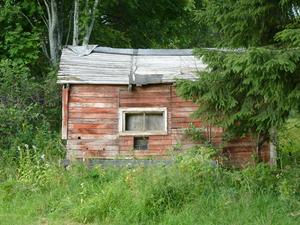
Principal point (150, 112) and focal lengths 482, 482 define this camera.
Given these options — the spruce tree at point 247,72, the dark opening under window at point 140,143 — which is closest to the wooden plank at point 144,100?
the dark opening under window at point 140,143

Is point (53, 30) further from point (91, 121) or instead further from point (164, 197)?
point (164, 197)

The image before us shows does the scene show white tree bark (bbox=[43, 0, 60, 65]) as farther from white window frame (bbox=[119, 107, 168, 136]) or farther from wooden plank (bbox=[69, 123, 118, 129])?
white window frame (bbox=[119, 107, 168, 136])

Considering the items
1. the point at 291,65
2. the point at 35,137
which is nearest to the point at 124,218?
the point at 291,65

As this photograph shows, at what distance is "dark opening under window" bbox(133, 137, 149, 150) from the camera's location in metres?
A: 11.7

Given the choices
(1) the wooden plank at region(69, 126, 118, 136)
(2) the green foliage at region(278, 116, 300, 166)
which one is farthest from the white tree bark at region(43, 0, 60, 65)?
(2) the green foliage at region(278, 116, 300, 166)

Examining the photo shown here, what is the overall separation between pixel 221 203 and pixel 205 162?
1.26 meters

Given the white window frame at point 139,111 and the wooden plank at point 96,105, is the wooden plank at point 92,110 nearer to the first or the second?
the wooden plank at point 96,105

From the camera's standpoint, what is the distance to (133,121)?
11805mm

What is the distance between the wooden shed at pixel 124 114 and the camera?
11.6 meters

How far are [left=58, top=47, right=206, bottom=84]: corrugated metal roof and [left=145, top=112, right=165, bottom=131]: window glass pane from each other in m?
0.84

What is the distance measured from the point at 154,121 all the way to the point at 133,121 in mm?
515

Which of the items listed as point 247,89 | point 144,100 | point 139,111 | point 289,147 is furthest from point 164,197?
point 289,147

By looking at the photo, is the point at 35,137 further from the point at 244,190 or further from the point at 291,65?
the point at 291,65

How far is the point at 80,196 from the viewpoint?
8.17 m
